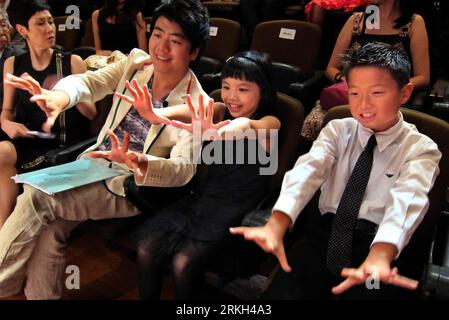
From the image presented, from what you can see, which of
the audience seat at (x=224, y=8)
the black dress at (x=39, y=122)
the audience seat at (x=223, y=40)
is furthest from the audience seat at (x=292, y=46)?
the black dress at (x=39, y=122)

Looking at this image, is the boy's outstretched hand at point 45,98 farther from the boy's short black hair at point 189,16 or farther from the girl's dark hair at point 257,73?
the girl's dark hair at point 257,73

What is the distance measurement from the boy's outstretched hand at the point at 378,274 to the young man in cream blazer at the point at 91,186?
701 mm

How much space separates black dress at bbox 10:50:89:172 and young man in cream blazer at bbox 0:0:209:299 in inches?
10.5

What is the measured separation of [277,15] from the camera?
11.1 ft

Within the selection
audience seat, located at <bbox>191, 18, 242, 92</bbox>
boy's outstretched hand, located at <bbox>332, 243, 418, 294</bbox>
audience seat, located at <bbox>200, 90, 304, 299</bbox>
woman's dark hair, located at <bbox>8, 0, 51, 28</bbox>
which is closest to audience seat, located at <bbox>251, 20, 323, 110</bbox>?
audience seat, located at <bbox>191, 18, 242, 92</bbox>

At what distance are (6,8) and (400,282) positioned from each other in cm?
200

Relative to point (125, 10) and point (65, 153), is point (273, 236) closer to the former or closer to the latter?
point (65, 153)

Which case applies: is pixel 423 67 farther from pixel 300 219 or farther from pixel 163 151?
pixel 163 151

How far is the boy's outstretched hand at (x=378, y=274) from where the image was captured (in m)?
1.02

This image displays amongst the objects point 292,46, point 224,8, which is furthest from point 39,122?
point 224,8

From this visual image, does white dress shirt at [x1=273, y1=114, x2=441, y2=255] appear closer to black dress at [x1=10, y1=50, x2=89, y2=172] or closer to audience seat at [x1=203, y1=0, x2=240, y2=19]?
black dress at [x1=10, y1=50, x2=89, y2=172]

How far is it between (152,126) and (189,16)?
1.35 feet

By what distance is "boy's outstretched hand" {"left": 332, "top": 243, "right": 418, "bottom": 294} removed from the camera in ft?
3.35
